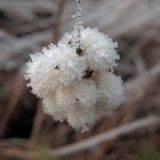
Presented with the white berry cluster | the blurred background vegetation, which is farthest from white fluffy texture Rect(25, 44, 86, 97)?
the blurred background vegetation

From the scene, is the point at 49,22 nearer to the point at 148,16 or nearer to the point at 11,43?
the point at 11,43

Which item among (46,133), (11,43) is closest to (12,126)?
(46,133)

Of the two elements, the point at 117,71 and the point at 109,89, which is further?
the point at 117,71

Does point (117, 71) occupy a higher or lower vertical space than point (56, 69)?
higher

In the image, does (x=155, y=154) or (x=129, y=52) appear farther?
(x=129, y=52)

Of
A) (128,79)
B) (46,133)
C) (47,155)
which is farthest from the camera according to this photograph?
(128,79)

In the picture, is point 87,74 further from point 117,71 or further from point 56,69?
point 117,71

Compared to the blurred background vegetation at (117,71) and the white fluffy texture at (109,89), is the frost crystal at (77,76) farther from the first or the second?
the blurred background vegetation at (117,71)

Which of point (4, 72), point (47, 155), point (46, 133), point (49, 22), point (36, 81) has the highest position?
point (49, 22)

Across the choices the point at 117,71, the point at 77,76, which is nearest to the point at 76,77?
the point at 77,76
